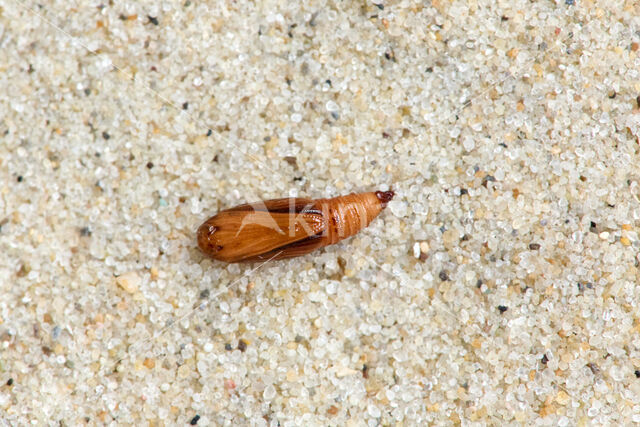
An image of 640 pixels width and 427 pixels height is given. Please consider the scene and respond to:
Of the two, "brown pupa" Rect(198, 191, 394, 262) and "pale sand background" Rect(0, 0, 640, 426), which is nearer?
"brown pupa" Rect(198, 191, 394, 262)

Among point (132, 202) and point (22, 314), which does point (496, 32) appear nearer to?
point (132, 202)

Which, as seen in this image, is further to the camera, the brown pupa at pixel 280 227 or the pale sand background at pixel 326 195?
the pale sand background at pixel 326 195

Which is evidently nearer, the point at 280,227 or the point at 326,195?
the point at 280,227

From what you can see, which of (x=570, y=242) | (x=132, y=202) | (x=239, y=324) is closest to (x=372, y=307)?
(x=239, y=324)
